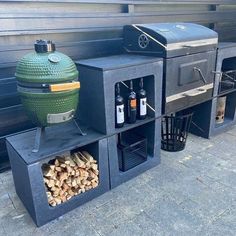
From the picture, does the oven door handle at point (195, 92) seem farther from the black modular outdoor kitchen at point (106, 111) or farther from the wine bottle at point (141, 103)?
the wine bottle at point (141, 103)

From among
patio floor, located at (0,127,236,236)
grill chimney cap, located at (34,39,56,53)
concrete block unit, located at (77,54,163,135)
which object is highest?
grill chimney cap, located at (34,39,56,53)

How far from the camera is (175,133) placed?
2596mm

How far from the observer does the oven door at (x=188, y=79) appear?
2.20m

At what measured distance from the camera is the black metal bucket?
2585 mm

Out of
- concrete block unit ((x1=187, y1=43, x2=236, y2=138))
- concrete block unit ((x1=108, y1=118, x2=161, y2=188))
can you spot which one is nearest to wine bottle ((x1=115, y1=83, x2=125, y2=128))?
concrete block unit ((x1=108, y1=118, x2=161, y2=188))

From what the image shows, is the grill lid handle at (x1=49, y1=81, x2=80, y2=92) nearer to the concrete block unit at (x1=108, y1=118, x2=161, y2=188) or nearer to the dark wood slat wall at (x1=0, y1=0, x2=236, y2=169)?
the concrete block unit at (x1=108, y1=118, x2=161, y2=188)

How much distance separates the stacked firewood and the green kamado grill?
355 mm

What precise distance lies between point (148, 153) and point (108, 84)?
0.88 meters

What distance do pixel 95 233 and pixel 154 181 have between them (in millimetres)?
715

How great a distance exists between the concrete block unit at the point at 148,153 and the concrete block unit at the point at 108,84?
0.13 m

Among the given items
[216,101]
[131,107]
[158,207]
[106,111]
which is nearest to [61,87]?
[106,111]

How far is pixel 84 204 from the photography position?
6.38ft

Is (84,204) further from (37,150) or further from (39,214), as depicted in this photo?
(37,150)

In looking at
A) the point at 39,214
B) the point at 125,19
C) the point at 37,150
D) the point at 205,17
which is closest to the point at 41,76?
the point at 37,150
